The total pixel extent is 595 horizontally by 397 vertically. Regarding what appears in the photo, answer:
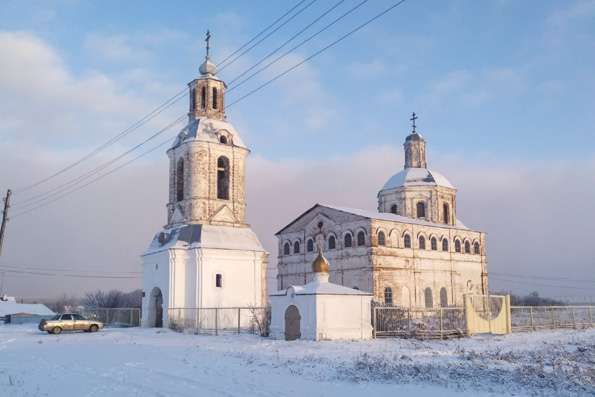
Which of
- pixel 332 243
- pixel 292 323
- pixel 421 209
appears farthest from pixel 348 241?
pixel 292 323

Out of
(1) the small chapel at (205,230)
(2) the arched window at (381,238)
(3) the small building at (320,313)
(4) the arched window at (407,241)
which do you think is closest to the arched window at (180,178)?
(1) the small chapel at (205,230)

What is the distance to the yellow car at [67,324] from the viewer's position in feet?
88.5

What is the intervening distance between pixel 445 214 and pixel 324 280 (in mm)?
25942

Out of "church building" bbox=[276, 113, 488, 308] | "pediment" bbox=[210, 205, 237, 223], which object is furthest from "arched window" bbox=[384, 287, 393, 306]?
"pediment" bbox=[210, 205, 237, 223]

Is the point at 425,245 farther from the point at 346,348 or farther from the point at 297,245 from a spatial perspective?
the point at 346,348

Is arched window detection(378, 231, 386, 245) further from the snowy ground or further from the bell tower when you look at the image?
the snowy ground

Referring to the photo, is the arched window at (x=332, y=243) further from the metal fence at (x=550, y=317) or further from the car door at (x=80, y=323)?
the car door at (x=80, y=323)

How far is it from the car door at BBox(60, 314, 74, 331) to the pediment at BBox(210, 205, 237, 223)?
845cm

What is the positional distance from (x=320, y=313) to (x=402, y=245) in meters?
18.4

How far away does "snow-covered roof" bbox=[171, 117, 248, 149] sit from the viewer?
101 ft

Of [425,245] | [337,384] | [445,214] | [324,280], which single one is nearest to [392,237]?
[425,245]

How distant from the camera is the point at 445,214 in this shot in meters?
47.5

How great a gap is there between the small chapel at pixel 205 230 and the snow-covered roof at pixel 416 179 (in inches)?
763

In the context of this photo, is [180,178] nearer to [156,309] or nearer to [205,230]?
[205,230]
